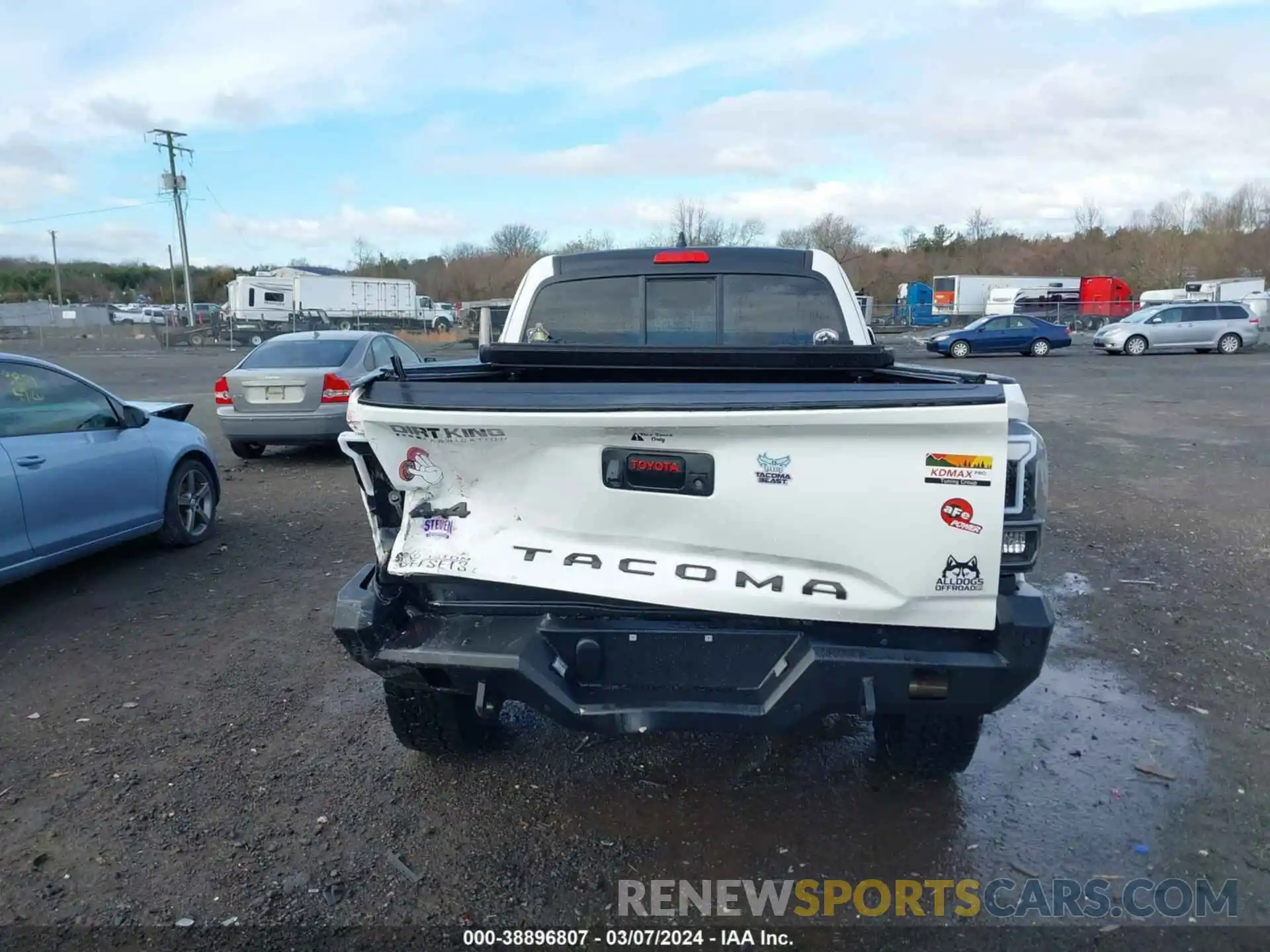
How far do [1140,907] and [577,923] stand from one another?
1783 millimetres

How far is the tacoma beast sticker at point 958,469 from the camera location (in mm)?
2546

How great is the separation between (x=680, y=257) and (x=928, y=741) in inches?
103

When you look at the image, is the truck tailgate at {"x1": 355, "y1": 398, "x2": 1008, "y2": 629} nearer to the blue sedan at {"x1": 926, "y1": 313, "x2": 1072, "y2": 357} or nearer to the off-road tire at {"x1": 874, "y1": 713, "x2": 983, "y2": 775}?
the off-road tire at {"x1": 874, "y1": 713, "x2": 983, "y2": 775}

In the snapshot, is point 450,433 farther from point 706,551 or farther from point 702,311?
point 702,311

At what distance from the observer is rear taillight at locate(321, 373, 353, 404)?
398 inches

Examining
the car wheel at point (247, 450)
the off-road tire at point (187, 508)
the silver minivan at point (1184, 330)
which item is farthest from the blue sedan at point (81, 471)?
the silver minivan at point (1184, 330)

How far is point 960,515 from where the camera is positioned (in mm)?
2592

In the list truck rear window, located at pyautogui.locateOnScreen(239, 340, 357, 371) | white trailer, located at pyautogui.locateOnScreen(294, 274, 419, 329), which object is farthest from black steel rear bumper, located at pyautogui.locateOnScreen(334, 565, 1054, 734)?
white trailer, located at pyautogui.locateOnScreen(294, 274, 419, 329)

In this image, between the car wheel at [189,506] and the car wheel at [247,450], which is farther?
the car wheel at [247,450]

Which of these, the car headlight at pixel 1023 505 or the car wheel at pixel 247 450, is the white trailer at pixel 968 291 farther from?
the car headlight at pixel 1023 505

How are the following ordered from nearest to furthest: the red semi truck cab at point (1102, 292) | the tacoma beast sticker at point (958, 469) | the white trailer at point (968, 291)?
the tacoma beast sticker at point (958, 469)
the red semi truck cab at point (1102, 292)
the white trailer at point (968, 291)

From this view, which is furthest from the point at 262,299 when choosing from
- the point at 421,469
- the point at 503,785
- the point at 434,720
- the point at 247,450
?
the point at 421,469

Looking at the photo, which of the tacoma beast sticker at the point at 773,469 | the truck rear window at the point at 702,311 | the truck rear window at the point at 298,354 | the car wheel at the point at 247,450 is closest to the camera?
the tacoma beast sticker at the point at 773,469

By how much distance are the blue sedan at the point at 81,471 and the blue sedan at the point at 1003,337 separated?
28863mm
